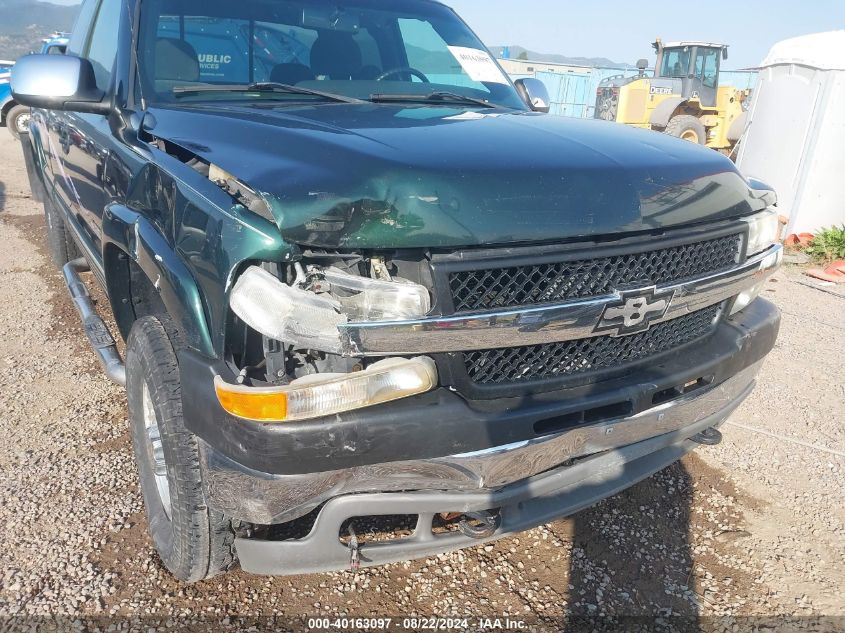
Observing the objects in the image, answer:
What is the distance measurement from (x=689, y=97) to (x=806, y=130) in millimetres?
7309

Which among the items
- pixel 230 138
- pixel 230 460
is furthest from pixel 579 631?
pixel 230 138

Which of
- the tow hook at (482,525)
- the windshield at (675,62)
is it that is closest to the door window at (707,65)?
the windshield at (675,62)

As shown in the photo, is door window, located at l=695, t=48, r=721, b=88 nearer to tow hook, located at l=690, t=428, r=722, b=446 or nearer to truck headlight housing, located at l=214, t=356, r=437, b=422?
tow hook, located at l=690, t=428, r=722, b=446

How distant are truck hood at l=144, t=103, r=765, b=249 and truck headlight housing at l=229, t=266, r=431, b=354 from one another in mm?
102

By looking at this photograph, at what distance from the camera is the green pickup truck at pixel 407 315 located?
164 centimetres

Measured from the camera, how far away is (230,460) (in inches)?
68.2

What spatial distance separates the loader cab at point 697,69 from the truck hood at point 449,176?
14385 millimetres

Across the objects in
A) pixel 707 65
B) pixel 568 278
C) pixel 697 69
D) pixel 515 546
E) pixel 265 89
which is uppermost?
pixel 707 65

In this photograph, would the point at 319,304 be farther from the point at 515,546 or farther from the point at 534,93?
the point at 534,93

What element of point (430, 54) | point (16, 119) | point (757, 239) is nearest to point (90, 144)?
point (430, 54)

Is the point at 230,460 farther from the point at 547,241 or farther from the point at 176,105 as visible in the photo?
the point at 176,105

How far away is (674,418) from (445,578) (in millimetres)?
1007

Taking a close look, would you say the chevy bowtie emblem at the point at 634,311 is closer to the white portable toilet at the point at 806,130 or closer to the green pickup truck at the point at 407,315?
the green pickup truck at the point at 407,315

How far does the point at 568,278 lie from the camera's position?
187cm
